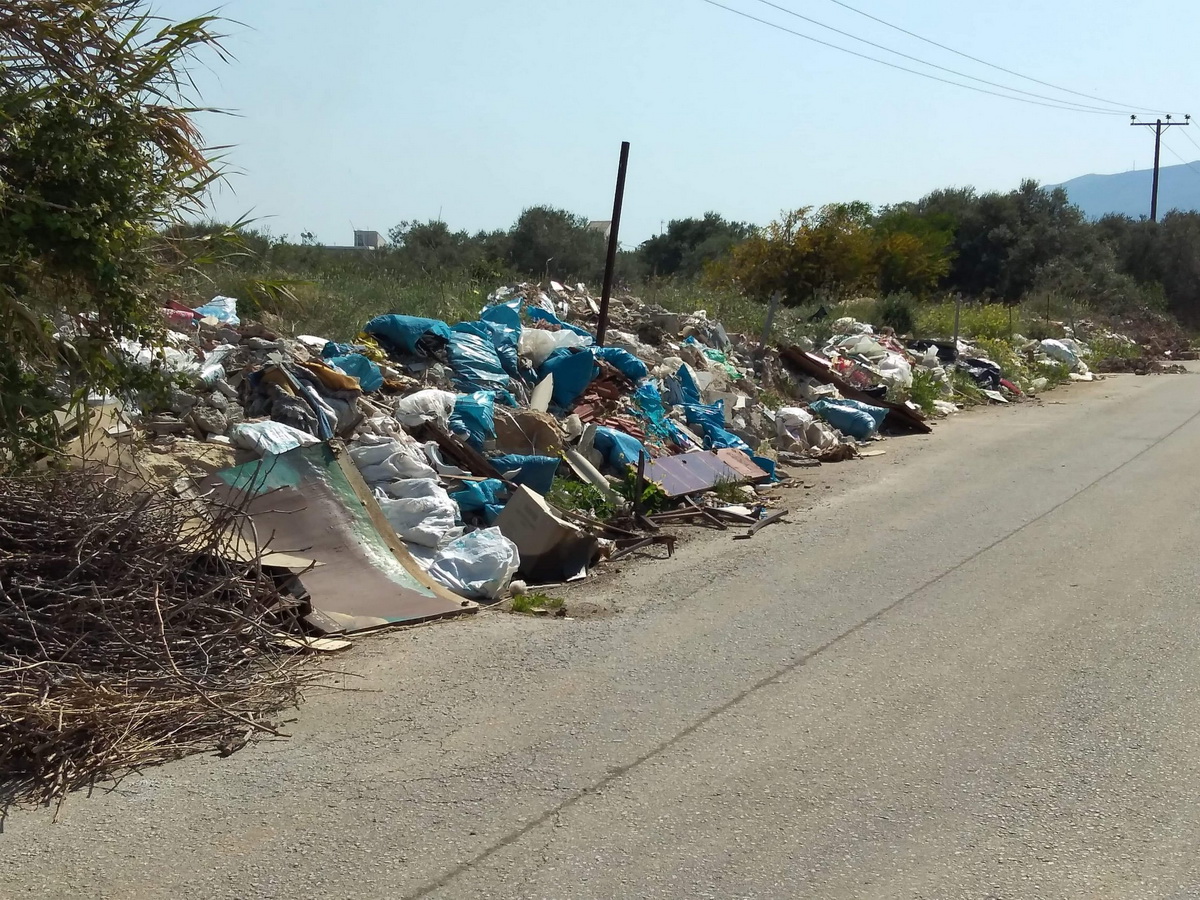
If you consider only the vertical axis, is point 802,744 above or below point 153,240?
below

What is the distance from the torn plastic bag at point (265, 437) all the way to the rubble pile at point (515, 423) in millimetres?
17

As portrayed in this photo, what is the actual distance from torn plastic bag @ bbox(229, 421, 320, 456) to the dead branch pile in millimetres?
2505

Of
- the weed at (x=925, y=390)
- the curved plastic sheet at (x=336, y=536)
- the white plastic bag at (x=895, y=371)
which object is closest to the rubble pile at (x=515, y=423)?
the curved plastic sheet at (x=336, y=536)

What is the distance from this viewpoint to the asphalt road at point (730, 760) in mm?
3822

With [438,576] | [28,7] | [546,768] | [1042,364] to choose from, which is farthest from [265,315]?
[1042,364]

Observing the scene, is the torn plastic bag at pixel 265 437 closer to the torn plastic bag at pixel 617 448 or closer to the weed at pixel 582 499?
the weed at pixel 582 499

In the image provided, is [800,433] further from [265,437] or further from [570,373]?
Result: [265,437]

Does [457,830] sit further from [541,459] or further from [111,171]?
[541,459]

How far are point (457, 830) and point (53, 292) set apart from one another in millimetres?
3765

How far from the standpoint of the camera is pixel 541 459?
9.73m

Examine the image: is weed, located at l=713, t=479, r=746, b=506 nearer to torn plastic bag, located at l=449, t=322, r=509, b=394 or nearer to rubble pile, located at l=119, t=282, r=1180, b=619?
rubble pile, located at l=119, t=282, r=1180, b=619

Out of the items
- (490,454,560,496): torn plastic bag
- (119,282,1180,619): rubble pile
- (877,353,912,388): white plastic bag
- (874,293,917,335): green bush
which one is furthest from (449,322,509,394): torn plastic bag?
(874,293,917,335): green bush

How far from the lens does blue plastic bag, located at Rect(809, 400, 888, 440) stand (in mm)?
15320

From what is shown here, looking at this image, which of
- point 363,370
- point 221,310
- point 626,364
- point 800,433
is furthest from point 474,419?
point 800,433
